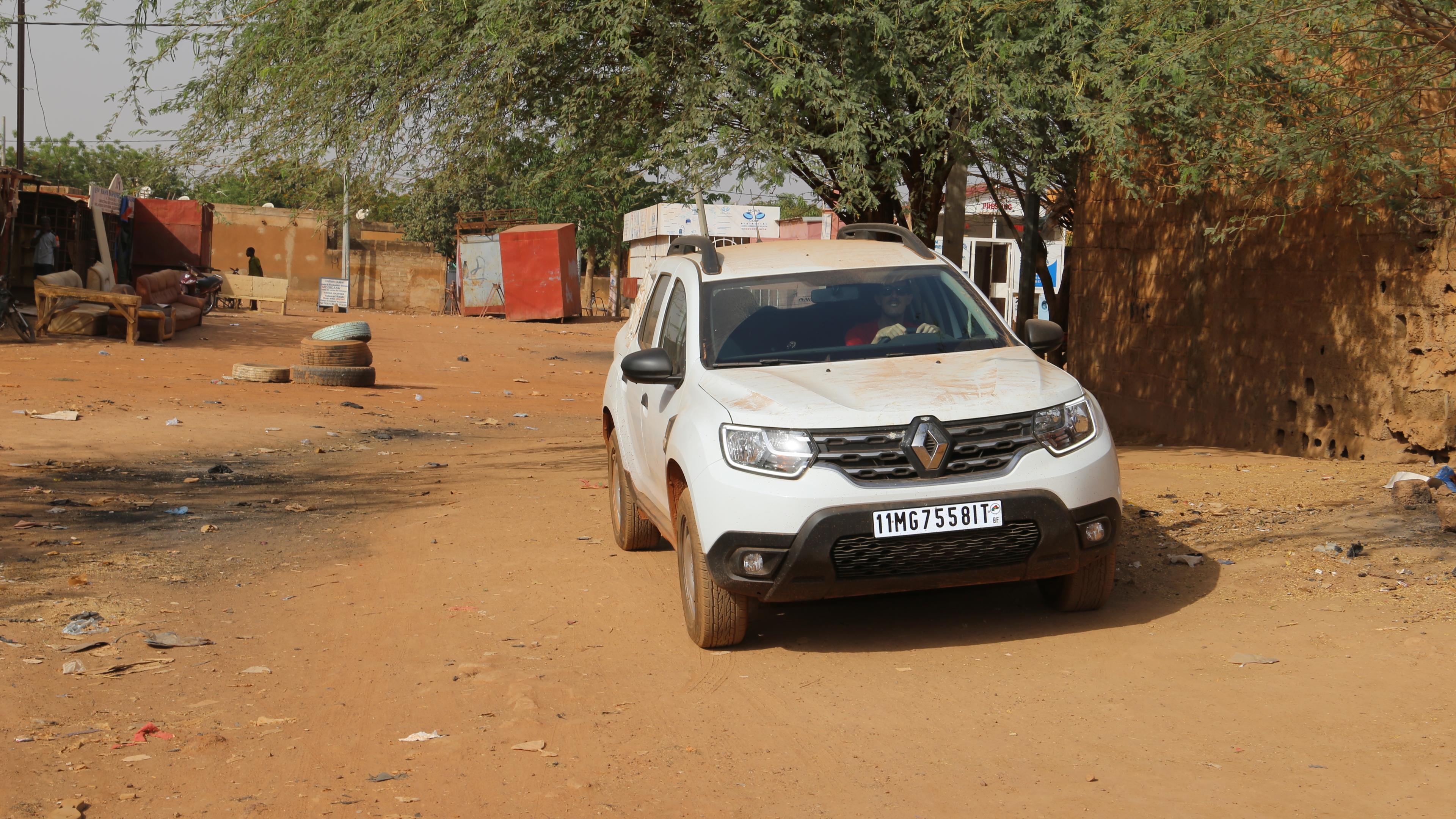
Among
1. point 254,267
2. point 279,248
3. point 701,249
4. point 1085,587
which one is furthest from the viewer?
point 279,248

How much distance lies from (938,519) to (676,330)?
2.05m

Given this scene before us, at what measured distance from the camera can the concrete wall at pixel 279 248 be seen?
46.8m

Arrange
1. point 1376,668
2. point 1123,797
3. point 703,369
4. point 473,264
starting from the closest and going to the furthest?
point 1123,797, point 1376,668, point 703,369, point 473,264

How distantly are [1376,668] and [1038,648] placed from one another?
4.15ft

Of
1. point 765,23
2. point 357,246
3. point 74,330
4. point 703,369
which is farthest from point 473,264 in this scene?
point 703,369

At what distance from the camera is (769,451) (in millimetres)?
5129

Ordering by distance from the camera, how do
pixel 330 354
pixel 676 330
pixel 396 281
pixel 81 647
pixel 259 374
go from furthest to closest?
pixel 396 281 < pixel 330 354 < pixel 259 374 < pixel 676 330 < pixel 81 647

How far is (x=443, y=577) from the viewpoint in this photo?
7.05 meters

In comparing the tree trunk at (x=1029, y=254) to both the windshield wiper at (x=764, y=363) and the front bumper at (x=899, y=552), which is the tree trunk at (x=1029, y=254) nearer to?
the windshield wiper at (x=764, y=363)

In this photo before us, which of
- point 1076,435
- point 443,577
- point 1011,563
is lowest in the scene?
point 443,577

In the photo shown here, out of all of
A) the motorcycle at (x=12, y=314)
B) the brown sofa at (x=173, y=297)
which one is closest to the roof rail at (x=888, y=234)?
the motorcycle at (x=12, y=314)

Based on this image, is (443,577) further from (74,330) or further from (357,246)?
(357,246)

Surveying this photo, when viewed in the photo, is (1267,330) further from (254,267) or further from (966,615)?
(254,267)

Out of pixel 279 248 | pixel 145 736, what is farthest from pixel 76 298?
pixel 279 248
